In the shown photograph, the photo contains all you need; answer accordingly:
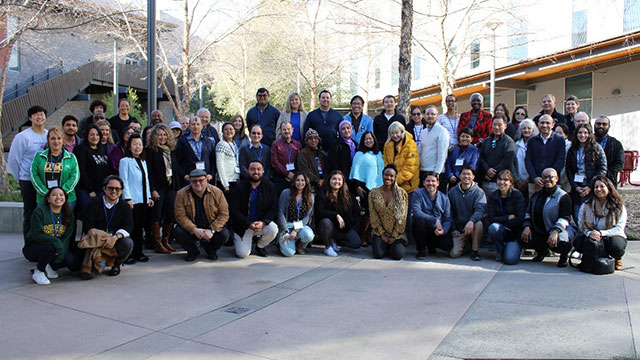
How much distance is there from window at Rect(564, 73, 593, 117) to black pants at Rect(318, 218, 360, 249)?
559 inches

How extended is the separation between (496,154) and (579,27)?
14.3m

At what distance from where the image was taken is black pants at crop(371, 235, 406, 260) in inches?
285

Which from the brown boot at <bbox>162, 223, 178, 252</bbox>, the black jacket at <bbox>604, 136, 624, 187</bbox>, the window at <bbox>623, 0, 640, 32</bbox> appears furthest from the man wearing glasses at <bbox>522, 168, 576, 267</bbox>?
the window at <bbox>623, 0, 640, 32</bbox>

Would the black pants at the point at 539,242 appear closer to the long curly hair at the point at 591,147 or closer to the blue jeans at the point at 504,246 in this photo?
the blue jeans at the point at 504,246

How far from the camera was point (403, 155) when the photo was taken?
788 cm

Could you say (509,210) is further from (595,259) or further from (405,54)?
(405,54)

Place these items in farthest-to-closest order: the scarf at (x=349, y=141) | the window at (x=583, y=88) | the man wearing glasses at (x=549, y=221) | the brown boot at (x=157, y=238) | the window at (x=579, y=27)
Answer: the window at (x=579, y=27) → the window at (x=583, y=88) → the scarf at (x=349, y=141) → the brown boot at (x=157, y=238) → the man wearing glasses at (x=549, y=221)

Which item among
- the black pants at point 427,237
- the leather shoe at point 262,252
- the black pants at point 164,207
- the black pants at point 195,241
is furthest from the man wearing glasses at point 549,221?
the black pants at point 164,207

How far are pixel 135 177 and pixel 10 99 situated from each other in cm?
1888

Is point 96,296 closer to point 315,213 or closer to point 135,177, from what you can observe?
point 135,177

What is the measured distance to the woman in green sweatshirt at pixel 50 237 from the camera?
19.3 feet

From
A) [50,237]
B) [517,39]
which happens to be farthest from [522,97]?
[50,237]

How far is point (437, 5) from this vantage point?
19312 millimetres

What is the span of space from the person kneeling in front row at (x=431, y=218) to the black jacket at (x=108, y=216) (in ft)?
12.8
